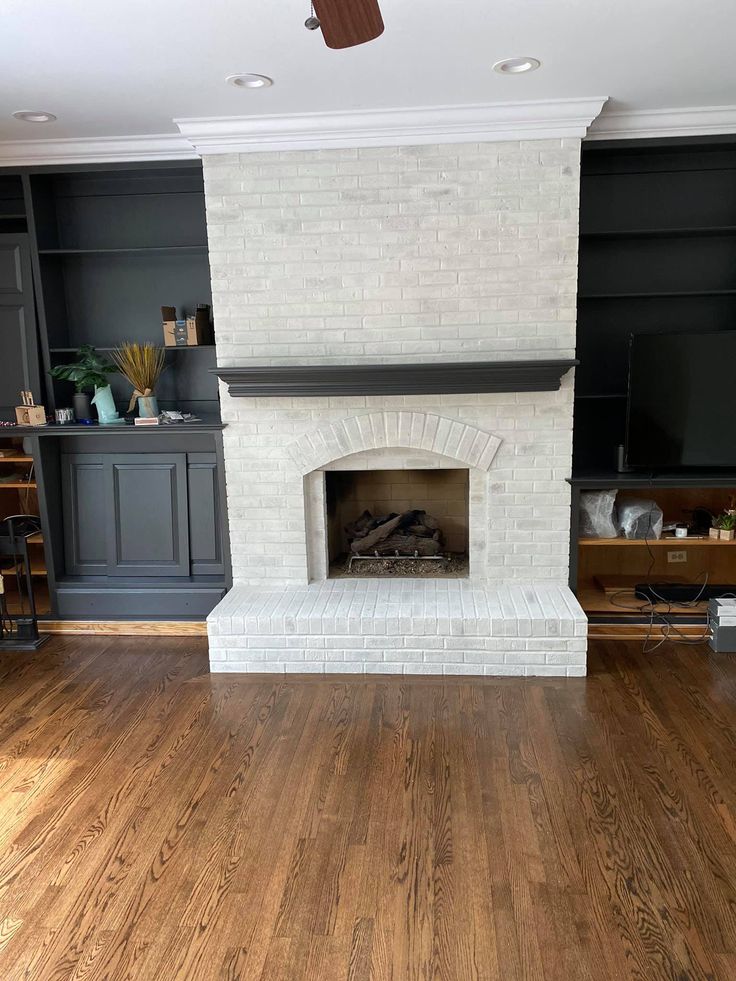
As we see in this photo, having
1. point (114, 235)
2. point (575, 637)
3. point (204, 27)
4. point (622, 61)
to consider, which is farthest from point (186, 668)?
point (622, 61)

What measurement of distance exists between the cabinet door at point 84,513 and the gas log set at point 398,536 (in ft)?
4.68

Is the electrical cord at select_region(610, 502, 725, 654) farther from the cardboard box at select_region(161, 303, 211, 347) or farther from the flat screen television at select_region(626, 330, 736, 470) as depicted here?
the cardboard box at select_region(161, 303, 211, 347)

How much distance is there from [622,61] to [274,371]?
195 centimetres

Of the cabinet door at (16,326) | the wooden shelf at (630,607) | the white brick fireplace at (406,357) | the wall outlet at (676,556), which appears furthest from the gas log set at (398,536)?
the cabinet door at (16,326)

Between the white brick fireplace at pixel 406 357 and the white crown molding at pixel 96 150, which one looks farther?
the white crown molding at pixel 96 150

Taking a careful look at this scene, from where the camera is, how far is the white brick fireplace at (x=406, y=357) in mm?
3609

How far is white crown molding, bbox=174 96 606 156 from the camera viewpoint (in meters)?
3.48

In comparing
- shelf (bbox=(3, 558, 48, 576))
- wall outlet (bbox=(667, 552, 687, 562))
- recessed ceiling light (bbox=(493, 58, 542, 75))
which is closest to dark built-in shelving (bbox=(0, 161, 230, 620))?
shelf (bbox=(3, 558, 48, 576))

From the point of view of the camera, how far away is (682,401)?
12.5ft

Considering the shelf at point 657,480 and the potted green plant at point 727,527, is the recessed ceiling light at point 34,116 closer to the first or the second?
Answer: the shelf at point 657,480

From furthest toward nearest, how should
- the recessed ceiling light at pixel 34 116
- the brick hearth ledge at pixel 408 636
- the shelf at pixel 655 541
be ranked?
the shelf at pixel 655 541 < the brick hearth ledge at pixel 408 636 < the recessed ceiling light at pixel 34 116

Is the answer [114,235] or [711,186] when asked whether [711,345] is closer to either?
[711,186]

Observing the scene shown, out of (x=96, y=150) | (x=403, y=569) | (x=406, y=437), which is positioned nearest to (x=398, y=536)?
(x=403, y=569)

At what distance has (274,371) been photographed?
146 inches
